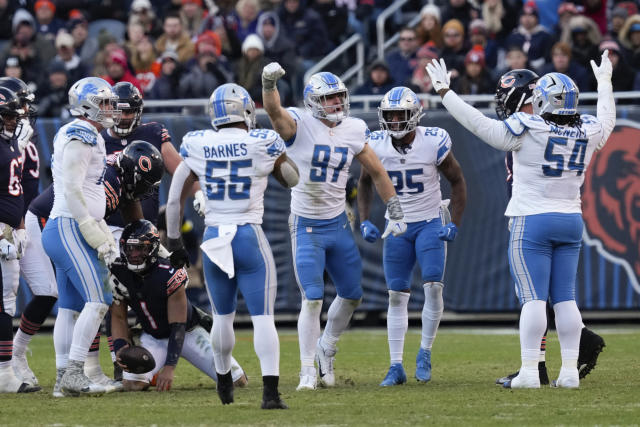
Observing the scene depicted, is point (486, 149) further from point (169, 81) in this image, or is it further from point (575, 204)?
point (575, 204)

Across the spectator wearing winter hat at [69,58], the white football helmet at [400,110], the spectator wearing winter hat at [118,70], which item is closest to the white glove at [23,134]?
the white football helmet at [400,110]

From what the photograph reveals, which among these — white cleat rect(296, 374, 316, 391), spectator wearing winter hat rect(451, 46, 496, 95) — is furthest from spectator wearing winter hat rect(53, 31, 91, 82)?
white cleat rect(296, 374, 316, 391)

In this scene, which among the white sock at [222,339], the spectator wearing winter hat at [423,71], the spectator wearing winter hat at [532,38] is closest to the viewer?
the white sock at [222,339]

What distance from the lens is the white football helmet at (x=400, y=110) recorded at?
8078 millimetres

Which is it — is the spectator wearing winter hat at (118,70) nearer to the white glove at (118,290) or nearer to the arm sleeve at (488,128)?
the white glove at (118,290)

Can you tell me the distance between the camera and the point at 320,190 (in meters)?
7.77

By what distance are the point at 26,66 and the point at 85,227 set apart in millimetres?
8860

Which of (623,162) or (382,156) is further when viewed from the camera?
(623,162)

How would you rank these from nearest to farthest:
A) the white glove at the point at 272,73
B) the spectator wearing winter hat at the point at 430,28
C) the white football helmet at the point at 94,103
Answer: the white glove at the point at 272,73
the white football helmet at the point at 94,103
the spectator wearing winter hat at the point at 430,28

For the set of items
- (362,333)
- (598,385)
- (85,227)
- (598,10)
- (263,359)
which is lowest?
(362,333)

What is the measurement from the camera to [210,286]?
21.4ft

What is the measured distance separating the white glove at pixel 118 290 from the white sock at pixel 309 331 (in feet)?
3.91

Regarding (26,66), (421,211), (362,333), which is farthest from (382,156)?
(26,66)

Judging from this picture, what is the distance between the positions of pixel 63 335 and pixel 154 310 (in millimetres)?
656
